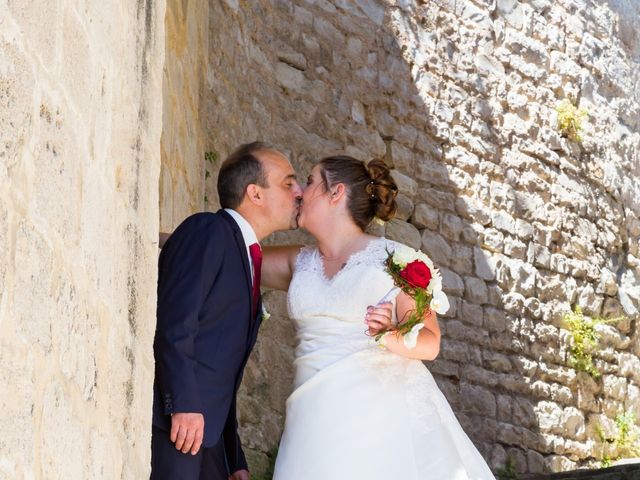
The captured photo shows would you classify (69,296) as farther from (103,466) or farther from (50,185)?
(103,466)

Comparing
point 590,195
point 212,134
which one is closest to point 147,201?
point 212,134

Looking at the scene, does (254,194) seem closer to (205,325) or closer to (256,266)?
(256,266)

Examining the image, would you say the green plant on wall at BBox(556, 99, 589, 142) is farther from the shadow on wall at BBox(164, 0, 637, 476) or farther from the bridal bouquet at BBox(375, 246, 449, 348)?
the bridal bouquet at BBox(375, 246, 449, 348)

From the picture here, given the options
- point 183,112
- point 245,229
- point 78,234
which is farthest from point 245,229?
point 183,112

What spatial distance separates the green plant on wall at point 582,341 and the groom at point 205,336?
5.85 meters

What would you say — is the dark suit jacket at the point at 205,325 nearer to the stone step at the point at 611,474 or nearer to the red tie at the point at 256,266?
the red tie at the point at 256,266

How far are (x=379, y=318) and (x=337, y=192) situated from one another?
626 millimetres

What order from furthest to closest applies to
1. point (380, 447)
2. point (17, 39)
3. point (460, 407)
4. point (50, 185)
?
point (460, 407), point (380, 447), point (50, 185), point (17, 39)

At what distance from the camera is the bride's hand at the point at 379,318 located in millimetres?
3594

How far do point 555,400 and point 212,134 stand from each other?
3.99 metres

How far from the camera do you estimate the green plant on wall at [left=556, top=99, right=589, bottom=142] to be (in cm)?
953

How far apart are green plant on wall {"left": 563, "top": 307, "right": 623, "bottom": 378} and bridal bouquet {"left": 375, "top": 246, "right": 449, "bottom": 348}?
5542 millimetres

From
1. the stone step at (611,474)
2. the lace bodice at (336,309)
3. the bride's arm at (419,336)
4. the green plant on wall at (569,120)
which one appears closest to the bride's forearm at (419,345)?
the bride's arm at (419,336)

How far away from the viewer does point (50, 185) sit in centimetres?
190
